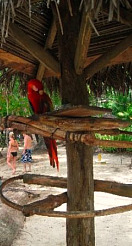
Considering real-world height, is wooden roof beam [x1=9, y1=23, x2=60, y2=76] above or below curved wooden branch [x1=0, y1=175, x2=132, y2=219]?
above

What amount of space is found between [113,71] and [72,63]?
146 centimetres

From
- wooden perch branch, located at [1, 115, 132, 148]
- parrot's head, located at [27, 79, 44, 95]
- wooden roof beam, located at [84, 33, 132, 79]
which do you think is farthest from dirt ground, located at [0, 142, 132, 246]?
wooden roof beam, located at [84, 33, 132, 79]

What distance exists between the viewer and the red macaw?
96.0 inches

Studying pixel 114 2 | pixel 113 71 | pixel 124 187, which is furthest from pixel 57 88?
pixel 114 2

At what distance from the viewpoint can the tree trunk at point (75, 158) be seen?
211 centimetres

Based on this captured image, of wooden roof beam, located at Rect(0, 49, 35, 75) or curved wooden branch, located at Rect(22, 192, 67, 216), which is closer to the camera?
curved wooden branch, located at Rect(22, 192, 67, 216)

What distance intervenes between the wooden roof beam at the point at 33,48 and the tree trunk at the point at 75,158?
73 millimetres

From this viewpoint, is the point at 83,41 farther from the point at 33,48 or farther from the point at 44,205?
the point at 44,205

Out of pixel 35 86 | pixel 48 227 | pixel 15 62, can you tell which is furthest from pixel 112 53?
pixel 48 227

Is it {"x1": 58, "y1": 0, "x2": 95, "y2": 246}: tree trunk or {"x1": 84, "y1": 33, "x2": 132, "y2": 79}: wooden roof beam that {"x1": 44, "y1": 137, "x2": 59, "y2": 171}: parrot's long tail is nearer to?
{"x1": 58, "y1": 0, "x2": 95, "y2": 246}: tree trunk

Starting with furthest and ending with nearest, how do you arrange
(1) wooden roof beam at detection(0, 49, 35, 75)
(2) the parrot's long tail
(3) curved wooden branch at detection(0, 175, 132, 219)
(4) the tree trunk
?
(1) wooden roof beam at detection(0, 49, 35, 75) < (2) the parrot's long tail < (4) the tree trunk < (3) curved wooden branch at detection(0, 175, 132, 219)

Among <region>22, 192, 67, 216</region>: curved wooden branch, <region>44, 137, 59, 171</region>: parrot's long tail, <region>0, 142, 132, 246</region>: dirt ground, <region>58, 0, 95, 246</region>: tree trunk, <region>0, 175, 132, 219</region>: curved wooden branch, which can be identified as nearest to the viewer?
<region>0, 175, 132, 219</region>: curved wooden branch

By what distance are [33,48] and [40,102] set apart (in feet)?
2.11

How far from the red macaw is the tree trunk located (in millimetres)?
297
